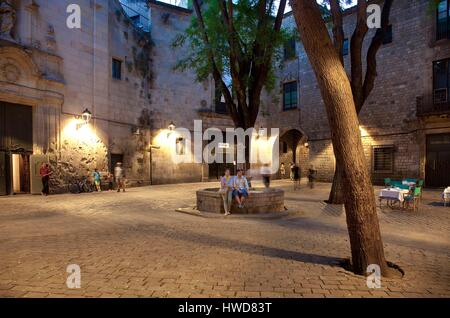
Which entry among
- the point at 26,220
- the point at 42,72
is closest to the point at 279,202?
the point at 26,220

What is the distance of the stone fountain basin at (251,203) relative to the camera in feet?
29.1

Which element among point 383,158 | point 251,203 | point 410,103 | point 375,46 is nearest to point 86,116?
point 251,203

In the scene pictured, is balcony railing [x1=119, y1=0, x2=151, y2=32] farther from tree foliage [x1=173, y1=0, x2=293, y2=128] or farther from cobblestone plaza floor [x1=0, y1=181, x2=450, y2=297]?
cobblestone plaza floor [x1=0, y1=181, x2=450, y2=297]

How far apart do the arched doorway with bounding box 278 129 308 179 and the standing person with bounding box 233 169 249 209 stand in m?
17.7

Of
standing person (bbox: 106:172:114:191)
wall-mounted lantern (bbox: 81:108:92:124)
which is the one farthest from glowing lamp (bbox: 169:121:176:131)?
wall-mounted lantern (bbox: 81:108:92:124)

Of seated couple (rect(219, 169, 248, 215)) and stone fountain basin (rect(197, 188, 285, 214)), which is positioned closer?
seated couple (rect(219, 169, 248, 215))

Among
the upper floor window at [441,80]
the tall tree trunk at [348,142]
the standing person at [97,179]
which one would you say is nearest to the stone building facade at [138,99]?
the upper floor window at [441,80]

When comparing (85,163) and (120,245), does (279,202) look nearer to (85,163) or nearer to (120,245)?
(120,245)

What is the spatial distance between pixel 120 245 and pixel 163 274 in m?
1.82

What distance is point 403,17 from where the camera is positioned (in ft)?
59.8

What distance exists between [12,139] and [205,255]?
1251cm

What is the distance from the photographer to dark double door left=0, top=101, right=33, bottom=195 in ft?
42.9

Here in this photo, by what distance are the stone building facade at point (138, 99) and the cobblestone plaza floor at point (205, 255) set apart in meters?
6.41

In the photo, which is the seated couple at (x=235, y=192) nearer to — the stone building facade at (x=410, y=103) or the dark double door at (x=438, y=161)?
the stone building facade at (x=410, y=103)
